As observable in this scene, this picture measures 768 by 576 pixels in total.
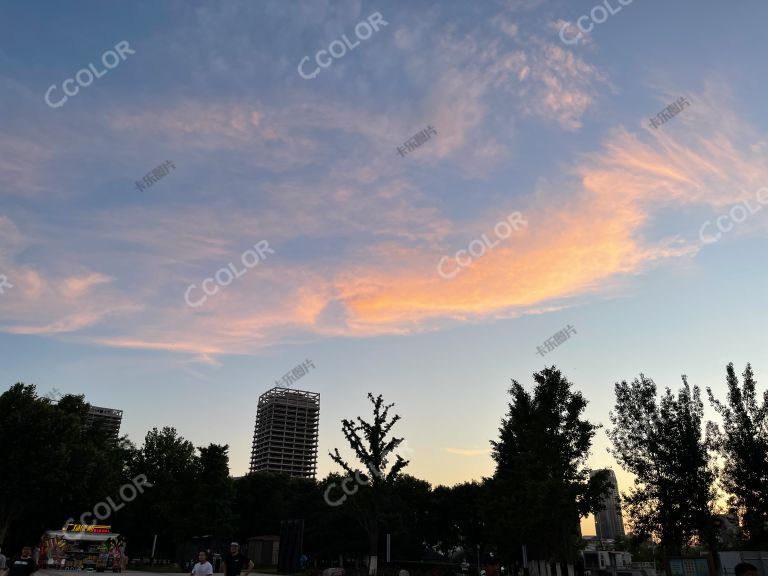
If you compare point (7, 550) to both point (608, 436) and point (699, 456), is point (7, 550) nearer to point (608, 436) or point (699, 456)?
point (608, 436)

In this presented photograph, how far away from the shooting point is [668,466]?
4166cm

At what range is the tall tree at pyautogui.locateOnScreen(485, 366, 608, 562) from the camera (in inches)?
1459

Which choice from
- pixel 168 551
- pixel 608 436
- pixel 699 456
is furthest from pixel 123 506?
pixel 699 456

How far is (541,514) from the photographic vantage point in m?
36.7

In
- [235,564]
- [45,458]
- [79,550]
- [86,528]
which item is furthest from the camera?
[45,458]

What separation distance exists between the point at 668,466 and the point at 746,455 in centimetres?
542

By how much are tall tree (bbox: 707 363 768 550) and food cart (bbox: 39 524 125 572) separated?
4597cm

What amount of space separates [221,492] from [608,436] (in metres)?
37.7

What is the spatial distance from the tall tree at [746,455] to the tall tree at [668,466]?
1.31m

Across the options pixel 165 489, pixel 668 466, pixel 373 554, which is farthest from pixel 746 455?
pixel 165 489

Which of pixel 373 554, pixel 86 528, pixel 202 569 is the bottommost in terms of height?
pixel 373 554

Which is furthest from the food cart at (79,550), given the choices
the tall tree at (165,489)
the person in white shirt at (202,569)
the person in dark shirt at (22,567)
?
the person in dark shirt at (22,567)

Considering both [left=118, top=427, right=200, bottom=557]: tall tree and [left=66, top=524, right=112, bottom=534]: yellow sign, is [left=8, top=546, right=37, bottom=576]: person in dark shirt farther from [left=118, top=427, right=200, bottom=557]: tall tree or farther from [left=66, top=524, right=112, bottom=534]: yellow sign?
[left=118, top=427, right=200, bottom=557]: tall tree

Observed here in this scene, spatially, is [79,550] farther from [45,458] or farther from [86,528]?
[45,458]
